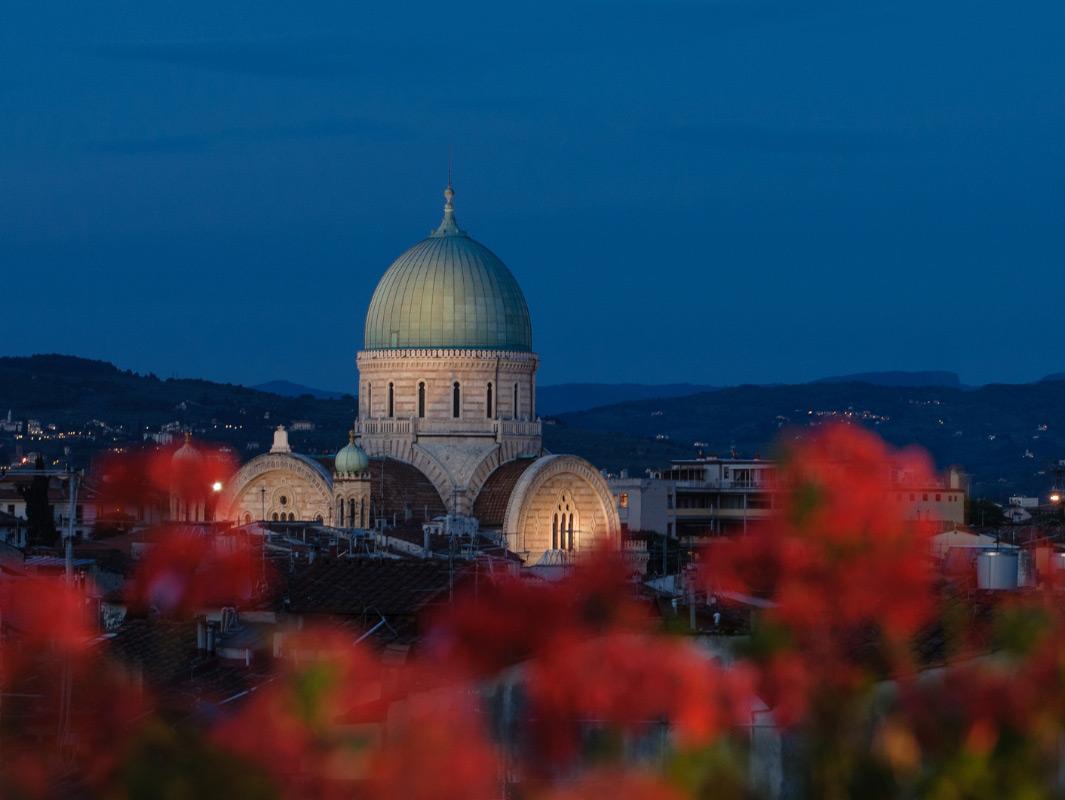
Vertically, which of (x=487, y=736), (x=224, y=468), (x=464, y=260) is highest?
(x=464, y=260)

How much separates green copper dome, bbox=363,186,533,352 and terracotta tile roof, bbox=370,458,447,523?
3.75m

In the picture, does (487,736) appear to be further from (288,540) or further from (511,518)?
(511,518)

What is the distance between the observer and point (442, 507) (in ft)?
231

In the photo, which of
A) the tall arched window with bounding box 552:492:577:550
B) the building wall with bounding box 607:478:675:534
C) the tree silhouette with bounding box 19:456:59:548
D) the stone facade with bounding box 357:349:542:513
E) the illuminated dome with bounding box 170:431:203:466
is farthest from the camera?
the building wall with bounding box 607:478:675:534

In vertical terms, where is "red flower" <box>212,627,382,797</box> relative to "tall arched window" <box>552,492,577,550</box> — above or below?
below

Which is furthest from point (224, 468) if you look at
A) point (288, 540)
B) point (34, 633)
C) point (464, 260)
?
point (34, 633)

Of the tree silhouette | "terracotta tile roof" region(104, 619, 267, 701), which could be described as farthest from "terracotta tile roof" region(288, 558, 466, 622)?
the tree silhouette

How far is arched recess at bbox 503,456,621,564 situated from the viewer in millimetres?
69375

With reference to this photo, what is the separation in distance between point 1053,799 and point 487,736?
676 cm

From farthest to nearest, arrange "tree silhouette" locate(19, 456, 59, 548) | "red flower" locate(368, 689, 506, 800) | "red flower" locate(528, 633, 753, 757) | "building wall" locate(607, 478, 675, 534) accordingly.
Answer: "building wall" locate(607, 478, 675, 534) → "tree silhouette" locate(19, 456, 59, 548) → "red flower" locate(528, 633, 753, 757) → "red flower" locate(368, 689, 506, 800)

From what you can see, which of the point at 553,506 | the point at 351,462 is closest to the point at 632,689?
the point at 351,462

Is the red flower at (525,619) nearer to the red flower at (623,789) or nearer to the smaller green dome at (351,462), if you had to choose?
the red flower at (623,789)

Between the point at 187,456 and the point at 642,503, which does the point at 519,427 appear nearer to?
the point at 187,456

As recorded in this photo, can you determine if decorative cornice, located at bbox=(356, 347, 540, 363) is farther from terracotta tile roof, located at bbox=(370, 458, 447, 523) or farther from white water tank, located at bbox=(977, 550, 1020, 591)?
white water tank, located at bbox=(977, 550, 1020, 591)
